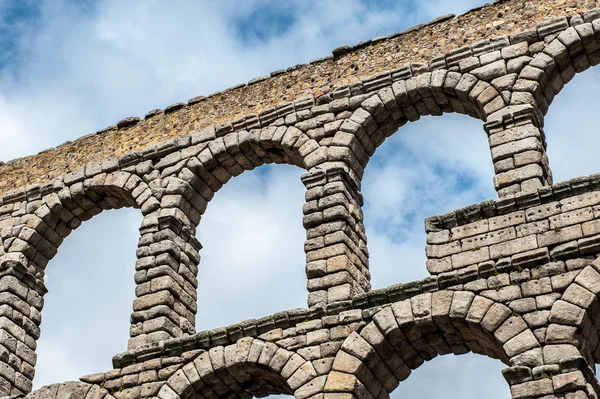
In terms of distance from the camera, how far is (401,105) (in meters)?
15.5

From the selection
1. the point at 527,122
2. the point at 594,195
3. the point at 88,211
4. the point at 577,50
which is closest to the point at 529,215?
the point at 594,195

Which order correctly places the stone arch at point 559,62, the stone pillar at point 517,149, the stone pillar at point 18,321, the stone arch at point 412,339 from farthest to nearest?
the stone pillar at point 18,321
the stone arch at point 559,62
the stone pillar at point 517,149
the stone arch at point 412,339

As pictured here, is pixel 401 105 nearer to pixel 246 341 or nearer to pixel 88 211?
pixel 246 341

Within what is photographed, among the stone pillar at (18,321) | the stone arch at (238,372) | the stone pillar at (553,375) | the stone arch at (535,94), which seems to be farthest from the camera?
the stone pillar at (18,321)

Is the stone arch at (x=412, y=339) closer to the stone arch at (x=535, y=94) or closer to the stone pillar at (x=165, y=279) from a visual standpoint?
A: the stone arch at (x=535, y=94)

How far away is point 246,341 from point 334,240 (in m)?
1.86

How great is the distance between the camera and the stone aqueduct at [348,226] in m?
12.3

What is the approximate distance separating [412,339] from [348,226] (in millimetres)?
2301

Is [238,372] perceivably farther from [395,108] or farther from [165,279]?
[395,108]

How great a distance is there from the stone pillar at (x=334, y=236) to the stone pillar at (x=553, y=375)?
2757 mm

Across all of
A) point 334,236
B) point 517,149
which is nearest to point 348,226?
point 334,236

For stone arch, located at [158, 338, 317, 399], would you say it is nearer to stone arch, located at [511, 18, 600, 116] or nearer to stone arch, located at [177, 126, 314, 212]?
stone arch, located at [177, 126, 314, 212]

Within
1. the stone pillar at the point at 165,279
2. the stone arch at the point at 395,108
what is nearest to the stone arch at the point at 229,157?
the stone pillar at the point at 165,279

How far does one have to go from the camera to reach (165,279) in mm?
14930
